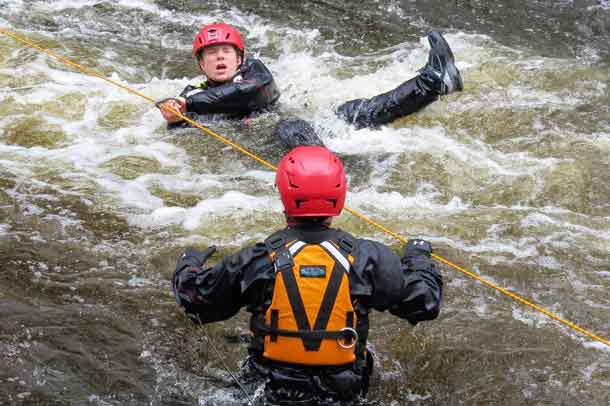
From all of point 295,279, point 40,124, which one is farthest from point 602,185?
point 40,124

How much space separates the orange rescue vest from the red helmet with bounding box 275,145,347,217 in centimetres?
14

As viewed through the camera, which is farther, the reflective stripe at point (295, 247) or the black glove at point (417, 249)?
the black glove at point (417, 249)

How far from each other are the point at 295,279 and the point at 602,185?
4.04 m

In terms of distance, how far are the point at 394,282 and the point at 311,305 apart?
379 mm

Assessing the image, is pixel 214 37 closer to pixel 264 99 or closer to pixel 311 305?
pixel 264 99

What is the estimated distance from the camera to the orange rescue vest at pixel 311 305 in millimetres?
3006

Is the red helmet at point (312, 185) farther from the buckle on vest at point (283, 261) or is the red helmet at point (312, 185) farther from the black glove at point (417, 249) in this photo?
the black glove at point (417, 249)

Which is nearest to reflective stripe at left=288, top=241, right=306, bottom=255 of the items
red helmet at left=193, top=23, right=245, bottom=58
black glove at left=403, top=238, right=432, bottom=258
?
black glove at left=403, top=238, right=432, bottom=258

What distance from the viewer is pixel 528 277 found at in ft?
16.0

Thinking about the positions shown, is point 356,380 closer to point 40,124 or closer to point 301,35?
point 40,124

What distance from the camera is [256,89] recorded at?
711 cm

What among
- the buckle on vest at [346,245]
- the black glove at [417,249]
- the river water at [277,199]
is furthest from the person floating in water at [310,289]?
the river water at [277,199]

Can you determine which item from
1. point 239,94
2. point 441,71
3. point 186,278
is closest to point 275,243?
point 186,278

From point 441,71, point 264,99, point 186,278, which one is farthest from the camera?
point 264,99
